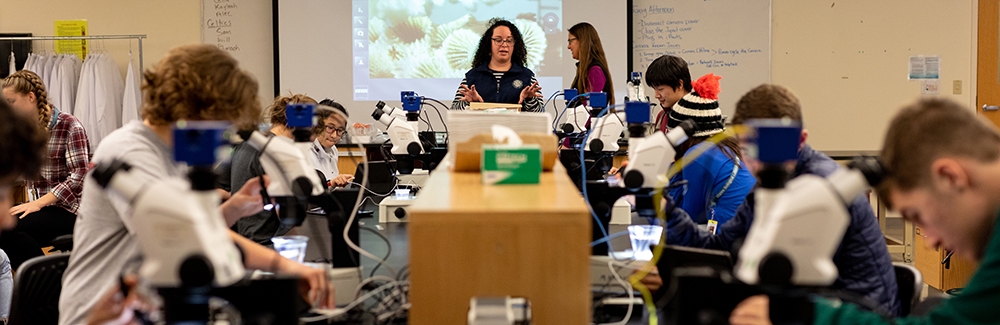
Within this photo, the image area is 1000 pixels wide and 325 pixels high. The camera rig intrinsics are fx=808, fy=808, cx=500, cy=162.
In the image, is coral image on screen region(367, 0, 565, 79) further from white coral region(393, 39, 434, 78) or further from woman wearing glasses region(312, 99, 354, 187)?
woman wearing glasses region(312, 99, 354, 187)

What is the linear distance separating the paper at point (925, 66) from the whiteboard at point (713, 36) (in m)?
1.02

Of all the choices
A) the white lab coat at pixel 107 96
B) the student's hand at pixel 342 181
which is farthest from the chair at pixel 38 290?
the white lab coat at pixel 107 96

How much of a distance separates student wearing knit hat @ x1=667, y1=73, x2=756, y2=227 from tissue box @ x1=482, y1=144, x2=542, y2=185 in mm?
1138

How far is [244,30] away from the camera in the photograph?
605cm

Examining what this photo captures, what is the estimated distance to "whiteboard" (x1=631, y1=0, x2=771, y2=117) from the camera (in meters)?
5.90

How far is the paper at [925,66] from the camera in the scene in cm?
580

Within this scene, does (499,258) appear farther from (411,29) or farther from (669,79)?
(411,29)

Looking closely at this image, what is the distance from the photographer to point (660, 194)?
1.86 metres

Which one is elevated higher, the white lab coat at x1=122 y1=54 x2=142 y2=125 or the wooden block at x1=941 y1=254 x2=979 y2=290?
the white lab coat at x1=122 y1=54 x2=142 y2=125

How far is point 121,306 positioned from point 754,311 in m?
0.95

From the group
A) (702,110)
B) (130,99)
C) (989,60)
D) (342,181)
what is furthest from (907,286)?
(130,99)

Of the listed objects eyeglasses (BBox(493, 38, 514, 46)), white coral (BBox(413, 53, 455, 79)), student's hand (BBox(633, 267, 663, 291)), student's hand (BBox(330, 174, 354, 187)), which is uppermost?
eyeglasses (BBox(493, 38, 514, 46))

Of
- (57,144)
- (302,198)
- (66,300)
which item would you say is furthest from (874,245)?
(57,144)

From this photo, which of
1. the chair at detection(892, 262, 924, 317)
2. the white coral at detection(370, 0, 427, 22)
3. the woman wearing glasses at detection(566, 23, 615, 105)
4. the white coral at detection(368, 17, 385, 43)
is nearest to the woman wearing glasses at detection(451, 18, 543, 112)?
the woman wearing glasses at detection(566, 23, 615, 105)
